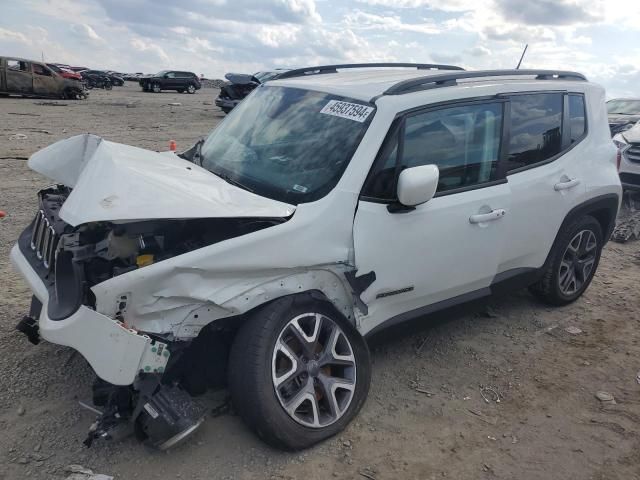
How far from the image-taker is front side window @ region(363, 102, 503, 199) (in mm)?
3318

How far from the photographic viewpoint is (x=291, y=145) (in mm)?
3553

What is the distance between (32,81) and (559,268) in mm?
25462

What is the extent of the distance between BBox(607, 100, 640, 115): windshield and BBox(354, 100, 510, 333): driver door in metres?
10.6

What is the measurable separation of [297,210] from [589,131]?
2.92 metres

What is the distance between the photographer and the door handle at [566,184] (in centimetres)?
423

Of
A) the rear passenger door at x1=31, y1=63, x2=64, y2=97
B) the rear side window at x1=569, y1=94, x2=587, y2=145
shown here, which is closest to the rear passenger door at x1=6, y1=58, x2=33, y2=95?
the rear passenger door at x1=31, y1=63, x2=64, y2=97

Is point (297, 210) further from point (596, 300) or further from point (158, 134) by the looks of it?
point (158, 134)

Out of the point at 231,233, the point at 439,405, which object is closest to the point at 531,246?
the point at 439,405

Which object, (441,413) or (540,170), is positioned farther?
(540,170)

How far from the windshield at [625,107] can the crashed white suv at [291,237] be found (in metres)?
9.88

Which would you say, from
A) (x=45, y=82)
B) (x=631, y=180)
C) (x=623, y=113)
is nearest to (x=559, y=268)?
(x=631, y=180)

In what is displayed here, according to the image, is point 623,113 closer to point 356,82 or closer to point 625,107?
point 625,107

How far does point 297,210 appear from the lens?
3057 millimetres

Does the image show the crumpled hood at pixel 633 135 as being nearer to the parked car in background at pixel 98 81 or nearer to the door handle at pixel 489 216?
the door handle at pixel 489 216
